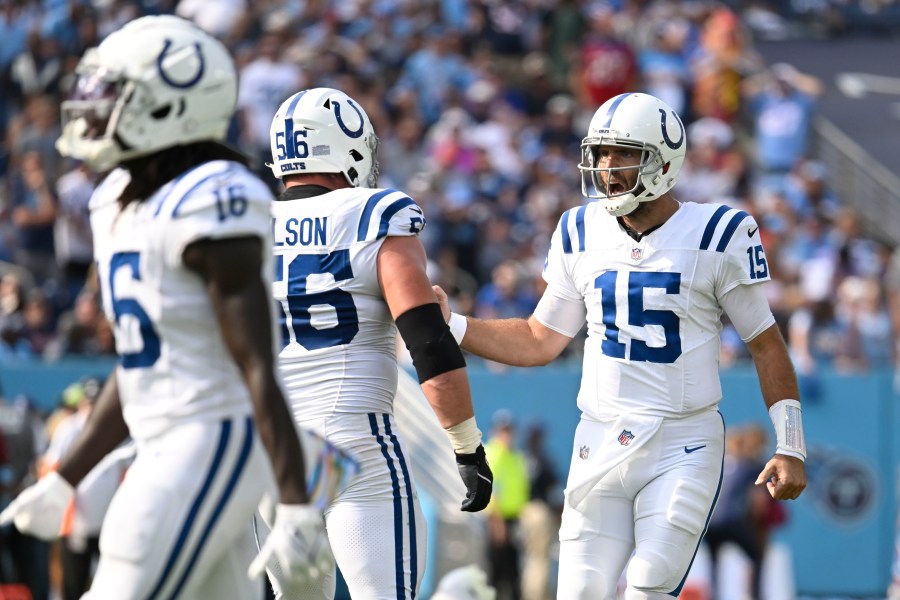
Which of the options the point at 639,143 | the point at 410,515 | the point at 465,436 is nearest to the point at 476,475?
the point at 465,436

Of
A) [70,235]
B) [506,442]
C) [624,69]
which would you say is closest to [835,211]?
[624,69]

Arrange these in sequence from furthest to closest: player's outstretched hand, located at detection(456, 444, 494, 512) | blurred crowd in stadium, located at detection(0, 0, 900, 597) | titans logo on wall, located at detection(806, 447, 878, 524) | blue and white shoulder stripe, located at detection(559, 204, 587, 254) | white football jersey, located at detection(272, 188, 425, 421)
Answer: blurred crowd in stadium, located at detection(0, 0, 900, 597) → titans logo on wall, located at detection(806, 447, 878, 524) → blue and white shoulder stripe, located at detection(559, 204, 587, 254) → player's outstretched hand, located at detection(456, 444, 494, 512) → white football jersey, located at detection(272, 188, 425, 421)

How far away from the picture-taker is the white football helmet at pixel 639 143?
5180 millimetres

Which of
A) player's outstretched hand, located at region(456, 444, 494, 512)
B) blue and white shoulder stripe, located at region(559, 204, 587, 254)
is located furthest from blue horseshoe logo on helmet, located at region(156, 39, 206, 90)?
blue and white shoulder stripe, located at region(559, 204, 587, 254)

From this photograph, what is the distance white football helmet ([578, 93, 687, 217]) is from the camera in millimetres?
5180

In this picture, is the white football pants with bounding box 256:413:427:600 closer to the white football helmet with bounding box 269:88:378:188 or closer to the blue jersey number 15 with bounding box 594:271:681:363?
the white football helmet with bounding box 269:88:378:188

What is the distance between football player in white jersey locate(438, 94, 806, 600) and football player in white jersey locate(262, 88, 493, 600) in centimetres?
49

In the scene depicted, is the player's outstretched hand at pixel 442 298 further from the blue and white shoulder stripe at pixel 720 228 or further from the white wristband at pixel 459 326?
the blue and white shoulder stripe at pixel 720 228

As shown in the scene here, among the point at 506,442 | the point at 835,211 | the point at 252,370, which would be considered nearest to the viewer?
the point at 252,370

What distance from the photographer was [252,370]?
3373 mm

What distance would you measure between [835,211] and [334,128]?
10167mm

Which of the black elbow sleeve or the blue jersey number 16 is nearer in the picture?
the black elbow sleeve

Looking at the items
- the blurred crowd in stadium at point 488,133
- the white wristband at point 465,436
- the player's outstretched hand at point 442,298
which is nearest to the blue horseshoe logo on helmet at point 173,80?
the player's outstretched hand at point 442,298

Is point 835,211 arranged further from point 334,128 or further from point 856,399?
point 334,128
